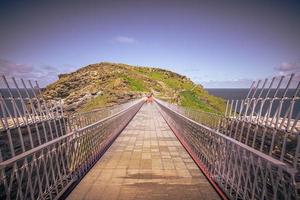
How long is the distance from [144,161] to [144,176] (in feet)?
4.40

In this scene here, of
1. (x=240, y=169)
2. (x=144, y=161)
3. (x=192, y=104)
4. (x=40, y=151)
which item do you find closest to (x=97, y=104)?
(x=192, y=104)

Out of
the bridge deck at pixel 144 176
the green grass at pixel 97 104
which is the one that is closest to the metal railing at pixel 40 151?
the bridge deck at pixel 144 176

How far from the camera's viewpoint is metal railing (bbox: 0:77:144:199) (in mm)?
4109

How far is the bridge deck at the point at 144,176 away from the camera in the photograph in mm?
5238

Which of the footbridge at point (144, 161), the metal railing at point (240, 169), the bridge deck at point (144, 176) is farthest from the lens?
the bridge deck at point (144, 176)

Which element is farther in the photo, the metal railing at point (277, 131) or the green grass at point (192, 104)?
the green grass at point (192, 104)

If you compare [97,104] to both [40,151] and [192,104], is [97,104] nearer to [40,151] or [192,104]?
[192,104]

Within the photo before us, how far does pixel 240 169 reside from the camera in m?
4.67

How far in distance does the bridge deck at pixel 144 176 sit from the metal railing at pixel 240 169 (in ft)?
1.17

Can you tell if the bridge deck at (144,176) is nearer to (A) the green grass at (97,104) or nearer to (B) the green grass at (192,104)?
(A) the green grass at (97,104)

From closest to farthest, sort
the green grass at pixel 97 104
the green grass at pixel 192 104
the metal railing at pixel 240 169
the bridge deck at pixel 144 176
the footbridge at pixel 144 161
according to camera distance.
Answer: the metal railing at pixel 240 169 < the footbridge at pixel 144 161 < the bridge deck at pixel 144 176 < the green grass at pixel 97 104 < the green grass at pixel 192 104

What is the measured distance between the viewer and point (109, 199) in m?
4.97

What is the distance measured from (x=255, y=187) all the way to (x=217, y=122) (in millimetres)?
3427

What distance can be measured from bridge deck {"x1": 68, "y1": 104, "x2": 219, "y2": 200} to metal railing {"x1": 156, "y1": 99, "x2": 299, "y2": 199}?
0.36 metres
